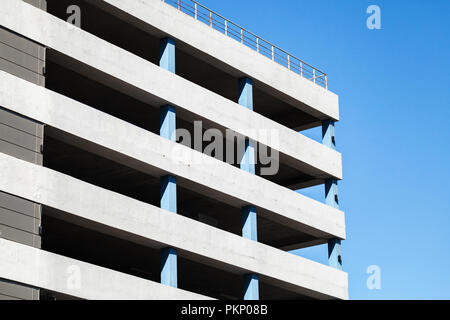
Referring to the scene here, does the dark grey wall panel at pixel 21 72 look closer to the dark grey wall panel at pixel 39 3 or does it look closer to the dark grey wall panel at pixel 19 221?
the dark grey wall panel at pixel 39 3

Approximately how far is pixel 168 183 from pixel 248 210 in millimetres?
6006

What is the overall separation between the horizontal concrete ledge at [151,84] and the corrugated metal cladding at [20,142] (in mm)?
722

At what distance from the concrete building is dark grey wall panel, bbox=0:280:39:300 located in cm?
5

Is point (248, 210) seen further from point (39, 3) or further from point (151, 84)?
point (39, 3)

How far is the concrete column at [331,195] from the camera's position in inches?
1996

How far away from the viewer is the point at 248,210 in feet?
150

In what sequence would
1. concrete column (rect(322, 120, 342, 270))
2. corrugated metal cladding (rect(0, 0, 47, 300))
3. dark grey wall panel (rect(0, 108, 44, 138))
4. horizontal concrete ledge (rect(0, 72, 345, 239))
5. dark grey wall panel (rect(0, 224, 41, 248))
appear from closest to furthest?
dark grey wall panel (rect(0, 224, 41, 248)), corrugated metal cladding (rect(0, 0, 47, 300)), dark grey wall panel (rect(0, 108, 44, 138)), horizontal concrete ledge (rect(0, 72, 345, 239)), concrete column (rect(322, 120, 342, 270))

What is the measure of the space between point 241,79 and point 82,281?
1668cm

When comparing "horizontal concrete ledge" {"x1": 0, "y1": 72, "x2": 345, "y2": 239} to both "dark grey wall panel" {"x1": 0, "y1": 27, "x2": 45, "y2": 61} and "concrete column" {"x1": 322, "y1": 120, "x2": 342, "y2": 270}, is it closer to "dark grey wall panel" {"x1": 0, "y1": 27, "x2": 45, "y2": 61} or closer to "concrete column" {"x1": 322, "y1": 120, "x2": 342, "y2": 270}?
"concrete column" {"x1": 322, "y1": 120, "x2": 342, "y2": 270}

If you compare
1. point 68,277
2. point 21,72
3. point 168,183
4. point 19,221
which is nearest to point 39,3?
point 21,72

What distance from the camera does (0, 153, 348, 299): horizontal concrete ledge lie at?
35.2 meters

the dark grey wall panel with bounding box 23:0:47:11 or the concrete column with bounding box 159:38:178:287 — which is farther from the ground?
the dark grey wall panel with bounding box 23:0:47:11

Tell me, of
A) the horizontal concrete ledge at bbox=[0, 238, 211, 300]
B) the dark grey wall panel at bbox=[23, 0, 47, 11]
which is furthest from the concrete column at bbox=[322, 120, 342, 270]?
the dark grey wall panel at bbox=[23, 0, 47, 11]

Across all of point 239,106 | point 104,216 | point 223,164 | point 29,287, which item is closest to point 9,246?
point 29,287
